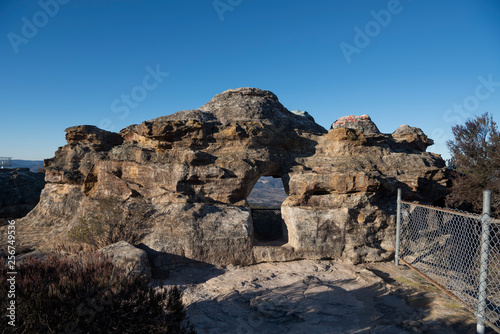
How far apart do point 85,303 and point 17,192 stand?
1344 cm

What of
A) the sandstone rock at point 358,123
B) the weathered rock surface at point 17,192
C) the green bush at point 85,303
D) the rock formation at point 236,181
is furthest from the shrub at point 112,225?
the sandstone rock at point 358,123

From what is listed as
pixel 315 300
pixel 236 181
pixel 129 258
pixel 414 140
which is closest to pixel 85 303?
pixel 129 258

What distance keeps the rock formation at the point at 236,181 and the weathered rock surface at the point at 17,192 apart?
15.1 ft

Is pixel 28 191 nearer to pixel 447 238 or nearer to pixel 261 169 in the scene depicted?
pixel 261 169

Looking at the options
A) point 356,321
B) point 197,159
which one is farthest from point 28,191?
point 356,321

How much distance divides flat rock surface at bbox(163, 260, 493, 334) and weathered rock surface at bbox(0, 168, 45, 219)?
1102 cm

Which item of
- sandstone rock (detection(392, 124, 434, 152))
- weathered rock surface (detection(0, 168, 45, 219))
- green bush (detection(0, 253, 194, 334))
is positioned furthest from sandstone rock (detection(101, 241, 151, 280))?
weathered rock surface (detection(0, 168, 45, 219))

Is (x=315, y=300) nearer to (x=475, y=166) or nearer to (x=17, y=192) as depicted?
(x=475, y=166)

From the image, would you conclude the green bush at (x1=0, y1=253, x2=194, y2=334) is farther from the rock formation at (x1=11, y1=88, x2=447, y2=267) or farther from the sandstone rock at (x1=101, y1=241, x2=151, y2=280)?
the rock formation at (x1=11, y1=88, x2=447, y2=267)

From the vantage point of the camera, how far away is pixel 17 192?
1319cm

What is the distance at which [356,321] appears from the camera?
4453mm

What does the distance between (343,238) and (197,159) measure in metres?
4.33

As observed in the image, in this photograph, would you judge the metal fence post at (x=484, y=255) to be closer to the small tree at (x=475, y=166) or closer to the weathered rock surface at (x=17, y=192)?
the small tree at (x=475, y=166)

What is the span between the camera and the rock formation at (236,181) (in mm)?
6914
